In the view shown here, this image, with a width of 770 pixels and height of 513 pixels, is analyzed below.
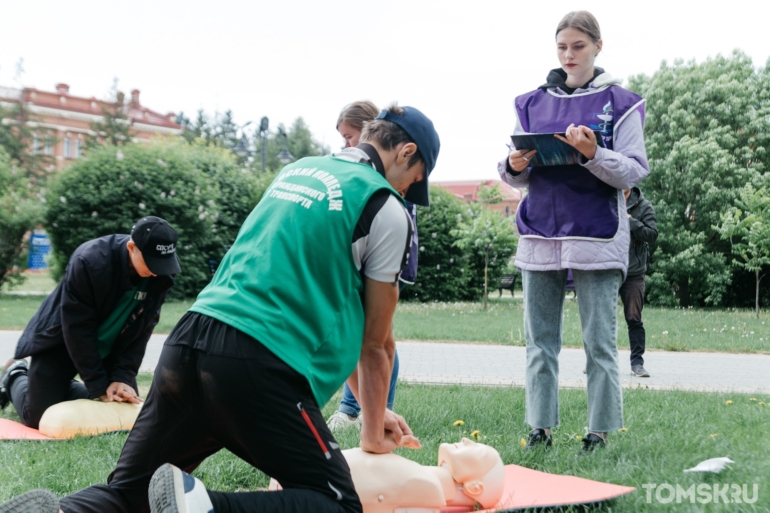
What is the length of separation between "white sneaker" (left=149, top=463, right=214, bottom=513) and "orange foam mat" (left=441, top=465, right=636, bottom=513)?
123cm

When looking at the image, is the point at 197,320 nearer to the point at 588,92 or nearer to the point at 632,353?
the point at 588,92

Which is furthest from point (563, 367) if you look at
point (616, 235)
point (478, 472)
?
point (478, 472)

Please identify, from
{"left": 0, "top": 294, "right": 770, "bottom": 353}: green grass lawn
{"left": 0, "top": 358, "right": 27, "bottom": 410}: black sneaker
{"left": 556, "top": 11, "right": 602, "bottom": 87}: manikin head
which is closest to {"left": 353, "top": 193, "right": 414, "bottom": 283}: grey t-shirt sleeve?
{"left": 556, "top": 11, "right": 602, "bottom": 87}: manikin head

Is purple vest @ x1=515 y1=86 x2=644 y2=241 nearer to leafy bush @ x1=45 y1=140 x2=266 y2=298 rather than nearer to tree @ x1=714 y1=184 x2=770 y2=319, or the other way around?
leafy bush @ x1=45 y1=140 x2=266 y2=298

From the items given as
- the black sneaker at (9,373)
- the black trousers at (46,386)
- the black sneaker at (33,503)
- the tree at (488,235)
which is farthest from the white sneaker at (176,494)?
the tree at (488,235)

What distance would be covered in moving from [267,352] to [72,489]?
1.77 m

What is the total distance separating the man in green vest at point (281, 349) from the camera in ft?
7.39

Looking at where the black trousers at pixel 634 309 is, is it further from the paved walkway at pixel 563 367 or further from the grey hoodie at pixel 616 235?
the grey hoodie at pixel 616 235

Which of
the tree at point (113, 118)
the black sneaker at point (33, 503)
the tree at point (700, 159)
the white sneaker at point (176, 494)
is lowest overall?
the black sneaker at point (33, 503)

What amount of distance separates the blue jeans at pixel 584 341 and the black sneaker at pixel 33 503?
2607 mm

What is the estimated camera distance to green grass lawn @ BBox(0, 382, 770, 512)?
3404mm

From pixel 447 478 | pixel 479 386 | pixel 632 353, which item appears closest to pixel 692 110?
pixel 632 353

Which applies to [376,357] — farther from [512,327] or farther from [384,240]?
[512,327]

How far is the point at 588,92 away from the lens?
13.1 ft
